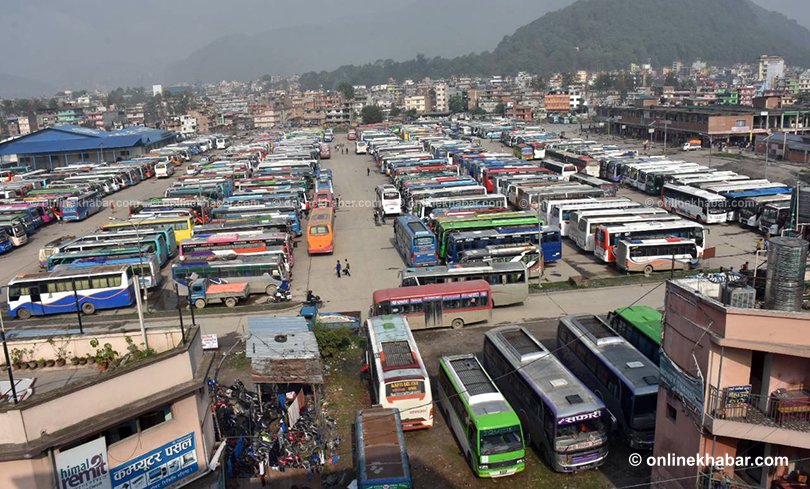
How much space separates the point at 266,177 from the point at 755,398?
3202 centimetres

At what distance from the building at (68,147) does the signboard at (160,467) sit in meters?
59.1

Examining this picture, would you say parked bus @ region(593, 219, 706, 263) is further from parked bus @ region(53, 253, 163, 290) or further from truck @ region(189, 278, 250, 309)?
parked bus @ region(53, 253, 163, 290)

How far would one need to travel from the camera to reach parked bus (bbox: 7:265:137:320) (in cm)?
1791

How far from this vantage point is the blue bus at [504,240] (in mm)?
19594

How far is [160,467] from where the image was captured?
283 inches

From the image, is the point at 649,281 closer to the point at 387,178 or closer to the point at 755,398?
the point at 755,398

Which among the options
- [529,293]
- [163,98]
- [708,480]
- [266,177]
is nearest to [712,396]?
[708,480]

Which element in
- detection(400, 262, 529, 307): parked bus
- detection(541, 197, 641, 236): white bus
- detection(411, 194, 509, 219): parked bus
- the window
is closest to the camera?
the window

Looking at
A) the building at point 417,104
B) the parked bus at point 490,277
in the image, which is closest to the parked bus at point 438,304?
the parked bus at point 490,277

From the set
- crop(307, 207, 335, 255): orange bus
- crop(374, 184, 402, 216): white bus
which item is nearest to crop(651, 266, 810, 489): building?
crop(307, 207, 335, 255): orange bus

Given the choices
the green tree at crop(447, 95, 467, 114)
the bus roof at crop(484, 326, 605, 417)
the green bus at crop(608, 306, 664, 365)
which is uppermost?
the green tree at crop(447, 95, 467, 114)

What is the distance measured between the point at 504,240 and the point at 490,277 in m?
3.61

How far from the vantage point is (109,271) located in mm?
18094

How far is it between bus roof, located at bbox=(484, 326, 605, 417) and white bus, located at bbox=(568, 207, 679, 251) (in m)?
10.0
